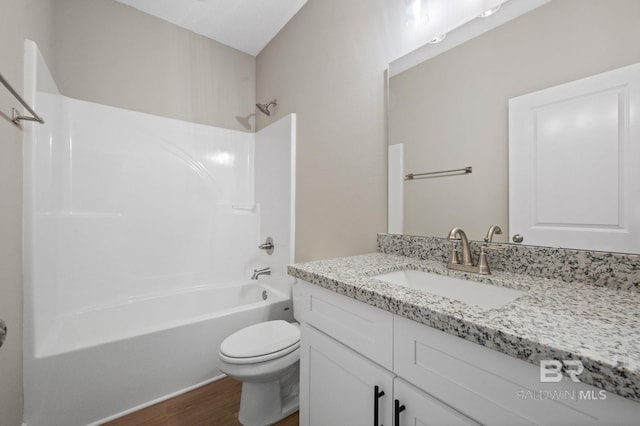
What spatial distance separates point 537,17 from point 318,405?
1558 millimetres

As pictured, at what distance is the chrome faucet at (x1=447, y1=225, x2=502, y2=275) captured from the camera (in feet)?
3.17

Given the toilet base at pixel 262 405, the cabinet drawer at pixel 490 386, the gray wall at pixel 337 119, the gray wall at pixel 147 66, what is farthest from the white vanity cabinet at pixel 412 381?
the gray wall at pixel 147 66

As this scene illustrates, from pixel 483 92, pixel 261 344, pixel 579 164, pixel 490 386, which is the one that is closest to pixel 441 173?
pixel 483 92

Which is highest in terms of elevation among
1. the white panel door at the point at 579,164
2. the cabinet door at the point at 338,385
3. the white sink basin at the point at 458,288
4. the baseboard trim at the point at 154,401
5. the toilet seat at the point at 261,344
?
the white panel door at the point at 579,164

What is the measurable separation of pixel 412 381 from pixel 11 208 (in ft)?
5.78

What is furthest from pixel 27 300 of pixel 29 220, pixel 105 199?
pixel 105 199

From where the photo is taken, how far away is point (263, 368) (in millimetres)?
1342

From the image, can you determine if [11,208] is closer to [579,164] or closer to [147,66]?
[147,66]

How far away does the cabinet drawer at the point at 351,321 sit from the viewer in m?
0.73

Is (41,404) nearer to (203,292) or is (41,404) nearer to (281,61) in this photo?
(203,292)

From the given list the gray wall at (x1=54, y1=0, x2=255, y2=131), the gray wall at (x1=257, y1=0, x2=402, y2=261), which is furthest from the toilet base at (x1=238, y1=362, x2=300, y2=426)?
the gray wall at (x1=54, y1=0, x2=255, y2=131)

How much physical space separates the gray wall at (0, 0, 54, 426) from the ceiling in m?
0.90

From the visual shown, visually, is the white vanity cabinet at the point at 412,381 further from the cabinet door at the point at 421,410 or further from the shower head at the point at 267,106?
the shower head at the point at 267,106

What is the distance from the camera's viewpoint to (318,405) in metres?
0.96
